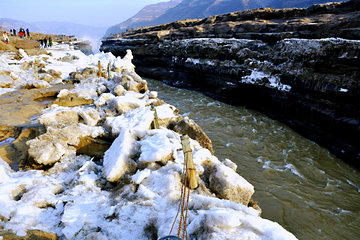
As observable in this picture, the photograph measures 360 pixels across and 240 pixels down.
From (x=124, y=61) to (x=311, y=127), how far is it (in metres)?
13.6

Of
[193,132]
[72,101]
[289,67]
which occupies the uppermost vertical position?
[289,67]

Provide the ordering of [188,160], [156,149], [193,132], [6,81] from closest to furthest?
[188,160]
[156,149]
[193,132]
[6,81]

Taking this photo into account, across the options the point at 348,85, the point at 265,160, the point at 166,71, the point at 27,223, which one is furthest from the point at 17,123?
the point at 166,71

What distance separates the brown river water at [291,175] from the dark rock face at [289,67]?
1171mm

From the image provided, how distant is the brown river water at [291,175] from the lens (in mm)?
5793

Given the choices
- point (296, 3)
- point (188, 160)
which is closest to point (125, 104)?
point (188, 160)

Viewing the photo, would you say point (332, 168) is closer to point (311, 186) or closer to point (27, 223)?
point (311, 186)

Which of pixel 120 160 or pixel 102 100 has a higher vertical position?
pixel 102 100

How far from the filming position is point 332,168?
27.9 feet

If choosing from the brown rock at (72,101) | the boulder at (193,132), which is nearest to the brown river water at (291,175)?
the boulder at (193,132)

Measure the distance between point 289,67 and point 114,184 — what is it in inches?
557

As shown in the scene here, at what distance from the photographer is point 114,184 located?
11.9 feet

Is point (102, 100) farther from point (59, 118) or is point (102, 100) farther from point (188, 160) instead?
point (188, 160)

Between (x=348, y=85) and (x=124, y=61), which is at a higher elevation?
(x=124, y=61)
